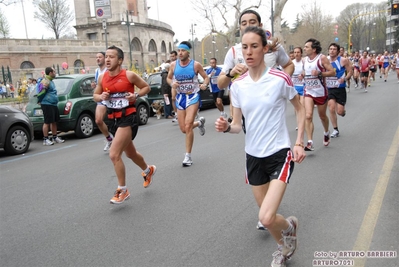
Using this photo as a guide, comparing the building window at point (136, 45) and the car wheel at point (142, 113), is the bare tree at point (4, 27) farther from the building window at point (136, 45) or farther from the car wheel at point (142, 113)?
the car wheel at point (142, 113)

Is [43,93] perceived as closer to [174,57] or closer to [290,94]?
[174,57]

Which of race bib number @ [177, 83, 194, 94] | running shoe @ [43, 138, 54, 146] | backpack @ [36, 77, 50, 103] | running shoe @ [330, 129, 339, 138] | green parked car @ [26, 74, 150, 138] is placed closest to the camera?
race bib number @ [177, 83, 194, 94]

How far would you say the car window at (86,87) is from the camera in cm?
1115

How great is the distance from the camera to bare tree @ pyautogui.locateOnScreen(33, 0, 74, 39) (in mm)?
59328

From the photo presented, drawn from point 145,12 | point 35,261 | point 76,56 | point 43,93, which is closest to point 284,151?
point 35,261

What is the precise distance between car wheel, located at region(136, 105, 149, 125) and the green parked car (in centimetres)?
190

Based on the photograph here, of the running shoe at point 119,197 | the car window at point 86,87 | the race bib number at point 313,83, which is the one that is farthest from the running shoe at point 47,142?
the race bib number at point 313,83

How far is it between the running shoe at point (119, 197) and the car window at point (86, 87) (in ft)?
22.5

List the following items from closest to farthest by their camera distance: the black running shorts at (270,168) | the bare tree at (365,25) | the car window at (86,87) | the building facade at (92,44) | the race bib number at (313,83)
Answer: the black running shorts at (270,168) → the race bib number at (313,83) → the car window at (86,87) → the building facade at (92,44) → the bare tree at (365,25)

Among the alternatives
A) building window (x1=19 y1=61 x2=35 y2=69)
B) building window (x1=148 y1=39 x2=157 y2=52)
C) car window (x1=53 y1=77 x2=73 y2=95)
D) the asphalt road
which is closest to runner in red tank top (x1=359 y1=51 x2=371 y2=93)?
the asphalt road

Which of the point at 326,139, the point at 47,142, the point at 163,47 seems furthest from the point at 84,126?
the point at 163,47

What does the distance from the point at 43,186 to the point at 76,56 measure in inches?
1943

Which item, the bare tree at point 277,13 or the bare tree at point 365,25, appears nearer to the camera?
the bare tree at point 277,13

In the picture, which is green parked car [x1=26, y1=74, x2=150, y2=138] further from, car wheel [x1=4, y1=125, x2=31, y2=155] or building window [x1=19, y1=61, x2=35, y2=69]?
building window [x1=19, y1=61, x2=35, y2=69]
